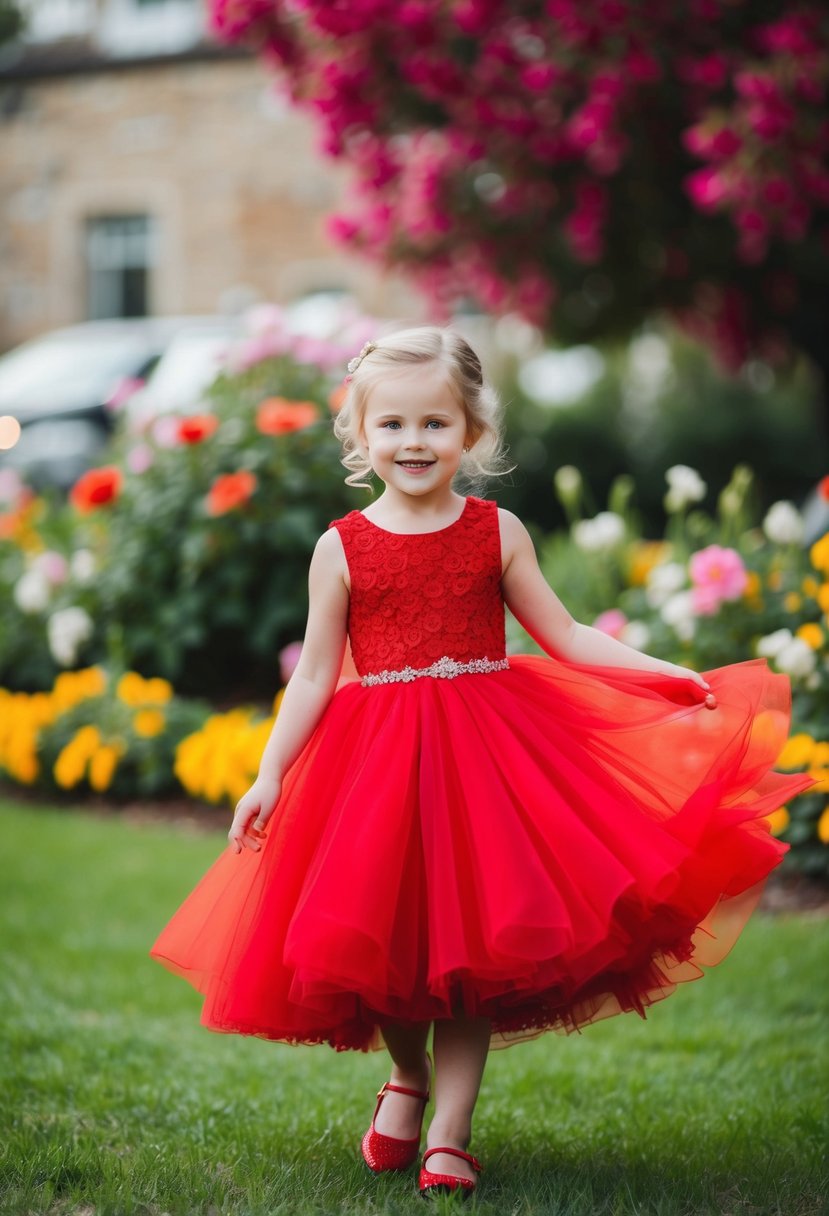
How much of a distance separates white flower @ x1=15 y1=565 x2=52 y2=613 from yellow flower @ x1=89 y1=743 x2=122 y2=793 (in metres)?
0.86

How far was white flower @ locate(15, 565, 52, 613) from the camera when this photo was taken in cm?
605

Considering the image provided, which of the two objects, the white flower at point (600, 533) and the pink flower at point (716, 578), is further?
the white flower at point (600, 533)

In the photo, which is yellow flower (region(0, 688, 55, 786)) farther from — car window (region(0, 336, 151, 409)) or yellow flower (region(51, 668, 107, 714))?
car window (region(0, 336, 151, 409))

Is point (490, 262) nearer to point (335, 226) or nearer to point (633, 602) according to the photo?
point (335, 226)

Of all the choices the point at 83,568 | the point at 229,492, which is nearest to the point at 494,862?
the point at 229,492

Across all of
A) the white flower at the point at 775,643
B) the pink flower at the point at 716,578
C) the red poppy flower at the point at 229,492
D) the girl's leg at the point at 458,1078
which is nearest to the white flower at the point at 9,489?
the red poppy flower at the point at 229,492

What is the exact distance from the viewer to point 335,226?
820 centimetres

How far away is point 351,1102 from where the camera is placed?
2775mm

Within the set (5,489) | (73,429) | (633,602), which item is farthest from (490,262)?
(633,602)

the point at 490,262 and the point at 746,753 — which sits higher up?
the point at 490,262

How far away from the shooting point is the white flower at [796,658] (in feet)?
12.4

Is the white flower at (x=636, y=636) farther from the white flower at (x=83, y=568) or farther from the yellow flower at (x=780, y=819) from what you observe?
the white flower at (x=83, y=568)

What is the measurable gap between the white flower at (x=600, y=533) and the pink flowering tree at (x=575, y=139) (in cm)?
181

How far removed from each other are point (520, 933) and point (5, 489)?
551cm
